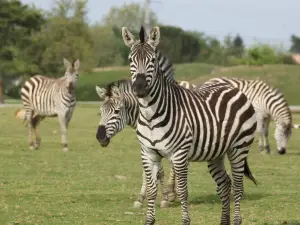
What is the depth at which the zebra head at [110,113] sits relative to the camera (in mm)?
12281

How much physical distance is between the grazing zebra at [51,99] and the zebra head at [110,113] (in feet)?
33.8

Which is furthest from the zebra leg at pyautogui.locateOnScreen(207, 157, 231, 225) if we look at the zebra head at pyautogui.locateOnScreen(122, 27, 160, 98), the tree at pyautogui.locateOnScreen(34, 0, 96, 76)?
the tree at pyautogui.locateOnScreen(34, 0, 96, 76)

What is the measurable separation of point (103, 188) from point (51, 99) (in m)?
9.44

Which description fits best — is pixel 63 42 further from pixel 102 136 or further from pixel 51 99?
pixel 102 136

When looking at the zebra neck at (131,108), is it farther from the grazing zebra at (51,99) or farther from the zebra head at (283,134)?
the zebra head at (283,134)

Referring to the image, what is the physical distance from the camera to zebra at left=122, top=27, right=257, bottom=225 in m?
9.52

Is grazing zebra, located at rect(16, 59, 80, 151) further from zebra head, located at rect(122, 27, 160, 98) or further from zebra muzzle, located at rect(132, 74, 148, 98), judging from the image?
zebra muzzle, located at rect(132, 74, 148, 98)

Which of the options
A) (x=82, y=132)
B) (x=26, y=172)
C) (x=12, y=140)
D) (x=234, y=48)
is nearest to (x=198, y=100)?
(x=26, y=172)

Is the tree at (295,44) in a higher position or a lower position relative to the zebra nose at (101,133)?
lower

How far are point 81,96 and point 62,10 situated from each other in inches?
301

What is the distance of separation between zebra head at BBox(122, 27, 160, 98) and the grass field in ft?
7.67

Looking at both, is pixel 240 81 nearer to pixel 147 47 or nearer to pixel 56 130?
pixel 56 130

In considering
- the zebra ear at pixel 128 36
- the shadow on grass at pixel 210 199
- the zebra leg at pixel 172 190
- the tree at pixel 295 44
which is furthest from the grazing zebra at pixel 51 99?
the tree at pixel 295 44

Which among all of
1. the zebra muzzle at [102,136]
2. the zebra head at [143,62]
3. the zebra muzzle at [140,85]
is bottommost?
the zebra muzzle at [102,136]
